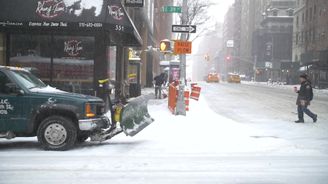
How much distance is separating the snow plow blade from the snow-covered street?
368 mm

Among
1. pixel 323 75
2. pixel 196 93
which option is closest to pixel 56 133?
pixel 196 93

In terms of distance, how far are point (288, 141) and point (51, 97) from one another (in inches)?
235

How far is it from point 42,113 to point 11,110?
622 millimetres

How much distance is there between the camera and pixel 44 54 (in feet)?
59.4

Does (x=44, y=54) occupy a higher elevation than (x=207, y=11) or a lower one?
lower

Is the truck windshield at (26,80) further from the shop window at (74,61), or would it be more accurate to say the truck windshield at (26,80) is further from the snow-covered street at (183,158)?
the shop window at (74,61)

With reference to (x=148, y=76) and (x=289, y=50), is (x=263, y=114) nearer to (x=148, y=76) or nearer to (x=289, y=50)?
(x=148, y=76)

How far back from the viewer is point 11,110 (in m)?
10.1

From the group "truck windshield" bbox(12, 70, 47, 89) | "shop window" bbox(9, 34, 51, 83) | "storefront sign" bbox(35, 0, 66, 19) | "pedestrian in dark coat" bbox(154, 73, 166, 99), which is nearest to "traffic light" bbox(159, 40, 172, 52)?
"storefront sign" bbox(35, 0, 66, 19)

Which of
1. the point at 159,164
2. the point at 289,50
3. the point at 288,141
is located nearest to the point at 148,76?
the point at 288,141

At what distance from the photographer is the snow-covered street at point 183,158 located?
25.9 feet

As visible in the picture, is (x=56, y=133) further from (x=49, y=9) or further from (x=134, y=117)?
(x=49, y=9)

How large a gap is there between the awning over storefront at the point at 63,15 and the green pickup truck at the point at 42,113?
22.3 ft

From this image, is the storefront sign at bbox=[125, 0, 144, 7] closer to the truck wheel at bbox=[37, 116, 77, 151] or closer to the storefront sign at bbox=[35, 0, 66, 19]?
the storefront sign at bbox=[35, 0, 66, 19]
